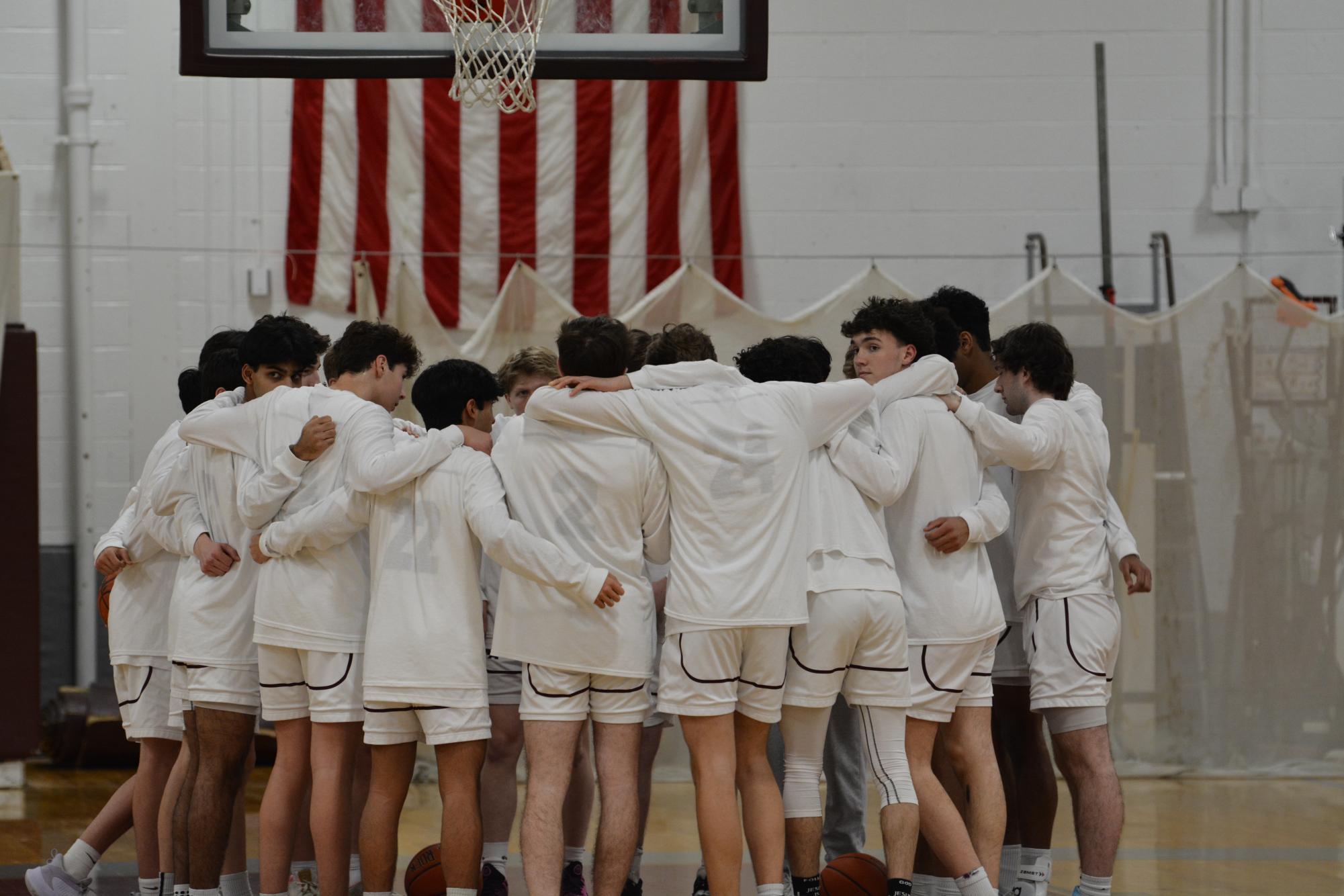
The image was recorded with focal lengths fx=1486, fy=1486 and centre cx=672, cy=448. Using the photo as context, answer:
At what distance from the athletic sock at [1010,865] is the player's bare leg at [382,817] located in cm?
178

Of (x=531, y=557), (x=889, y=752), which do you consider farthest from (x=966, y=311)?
(x=531, y=557)

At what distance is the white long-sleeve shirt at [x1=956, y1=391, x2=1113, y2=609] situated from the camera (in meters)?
4.46

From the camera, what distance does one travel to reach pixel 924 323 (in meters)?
4.45

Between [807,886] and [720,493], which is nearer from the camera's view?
[720,493]

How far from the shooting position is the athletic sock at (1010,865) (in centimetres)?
476

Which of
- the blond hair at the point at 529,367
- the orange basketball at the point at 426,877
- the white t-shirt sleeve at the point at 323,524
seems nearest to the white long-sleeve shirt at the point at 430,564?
the white t-shirt sleeve at the point at 323,524

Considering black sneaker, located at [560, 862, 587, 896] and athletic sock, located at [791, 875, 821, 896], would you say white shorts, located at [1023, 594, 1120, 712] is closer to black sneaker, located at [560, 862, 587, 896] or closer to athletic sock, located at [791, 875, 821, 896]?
athletic sock, located at [791, 875, 821, 896]

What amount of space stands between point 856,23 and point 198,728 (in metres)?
6.11

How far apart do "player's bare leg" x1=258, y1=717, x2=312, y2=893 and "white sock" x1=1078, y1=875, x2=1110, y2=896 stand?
91.0 inches

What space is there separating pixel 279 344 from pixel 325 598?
0.79 m

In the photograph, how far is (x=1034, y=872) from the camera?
14.9 ft

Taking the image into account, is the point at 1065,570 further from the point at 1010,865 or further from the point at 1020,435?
the point at 1010,865

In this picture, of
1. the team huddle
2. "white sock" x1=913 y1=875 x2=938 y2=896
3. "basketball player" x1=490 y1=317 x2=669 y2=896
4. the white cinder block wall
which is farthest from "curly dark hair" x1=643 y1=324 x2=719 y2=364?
the white cinder block wall

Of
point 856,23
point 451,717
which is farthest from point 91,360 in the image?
point 451,717
